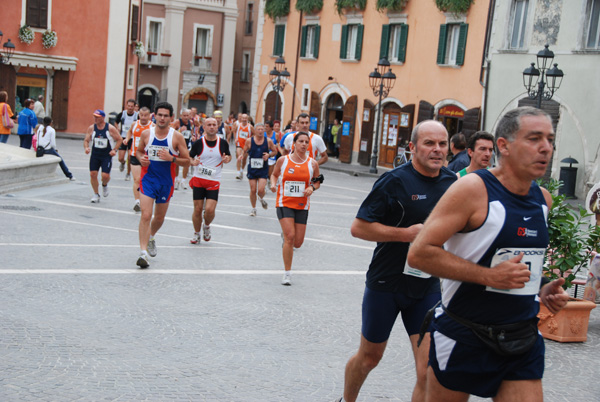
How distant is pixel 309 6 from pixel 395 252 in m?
37.0

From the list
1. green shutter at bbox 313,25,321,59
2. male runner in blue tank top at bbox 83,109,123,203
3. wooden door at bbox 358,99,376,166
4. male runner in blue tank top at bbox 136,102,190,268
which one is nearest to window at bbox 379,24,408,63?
wooden door at bbox 358,99,376,166

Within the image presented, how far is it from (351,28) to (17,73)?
15771 millimetres

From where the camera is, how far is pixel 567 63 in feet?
88.5

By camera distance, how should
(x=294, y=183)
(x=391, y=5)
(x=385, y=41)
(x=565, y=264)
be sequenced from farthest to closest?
1. (x=385, y=41)
2. (x=391, y=5)
3. (x=294, y=183)
4. (x=565, y=264)

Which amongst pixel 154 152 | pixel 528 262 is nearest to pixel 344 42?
pixel 154 152

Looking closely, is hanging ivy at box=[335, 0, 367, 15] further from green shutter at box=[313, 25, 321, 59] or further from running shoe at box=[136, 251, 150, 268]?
running shoe at box=[136, 251, 150, 268]

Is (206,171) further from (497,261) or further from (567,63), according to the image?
(567,63)

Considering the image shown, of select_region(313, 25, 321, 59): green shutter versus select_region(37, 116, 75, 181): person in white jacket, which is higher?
select_region(313, 25, 321, 59): green shutter

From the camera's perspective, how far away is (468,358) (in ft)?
12.8

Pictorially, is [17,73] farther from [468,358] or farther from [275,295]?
[468,358]

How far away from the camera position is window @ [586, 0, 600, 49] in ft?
86.1

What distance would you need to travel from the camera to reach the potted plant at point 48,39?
132 ft

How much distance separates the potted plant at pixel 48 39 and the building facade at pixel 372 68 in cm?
1114

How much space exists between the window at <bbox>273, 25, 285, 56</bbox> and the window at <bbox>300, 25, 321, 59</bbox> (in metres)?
2.02
